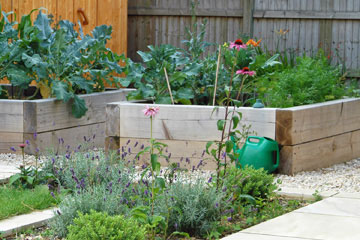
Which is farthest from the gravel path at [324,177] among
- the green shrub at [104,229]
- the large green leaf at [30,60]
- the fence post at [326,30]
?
the fence post at [326,30]

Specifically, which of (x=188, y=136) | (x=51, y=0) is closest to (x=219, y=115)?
(x=188, y=136)

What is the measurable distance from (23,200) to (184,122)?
6.15 ft

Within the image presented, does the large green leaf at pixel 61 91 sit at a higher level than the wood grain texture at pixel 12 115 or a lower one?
higher

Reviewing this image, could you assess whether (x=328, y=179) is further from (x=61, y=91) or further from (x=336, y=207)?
(x=61, y=91)

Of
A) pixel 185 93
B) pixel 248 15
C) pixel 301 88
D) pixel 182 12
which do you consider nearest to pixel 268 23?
pixel 248 15

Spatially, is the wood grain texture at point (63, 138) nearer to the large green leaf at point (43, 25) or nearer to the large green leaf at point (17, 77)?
the large green leaf at point (17, 77)

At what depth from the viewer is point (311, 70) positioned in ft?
19.2

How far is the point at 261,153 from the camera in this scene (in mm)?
4914

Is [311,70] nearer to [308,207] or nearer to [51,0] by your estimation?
[308,207]

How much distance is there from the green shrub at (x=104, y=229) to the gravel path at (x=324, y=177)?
6.02 feet

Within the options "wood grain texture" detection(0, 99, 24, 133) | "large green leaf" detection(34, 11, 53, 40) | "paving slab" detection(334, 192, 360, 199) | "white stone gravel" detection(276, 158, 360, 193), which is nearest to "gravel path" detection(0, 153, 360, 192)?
"white stone gravel" detection(276, 158, 360, 193)

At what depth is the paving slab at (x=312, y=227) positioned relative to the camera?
3.19 metres

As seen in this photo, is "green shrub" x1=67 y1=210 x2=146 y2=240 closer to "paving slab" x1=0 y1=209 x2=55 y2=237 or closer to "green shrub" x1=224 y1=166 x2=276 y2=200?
"paving slab" x1=0 y1=209 x2=55 y2=237

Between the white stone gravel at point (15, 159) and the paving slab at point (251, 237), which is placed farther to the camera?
the white stone gravel at point (15, 159)
